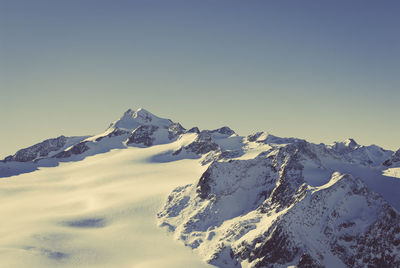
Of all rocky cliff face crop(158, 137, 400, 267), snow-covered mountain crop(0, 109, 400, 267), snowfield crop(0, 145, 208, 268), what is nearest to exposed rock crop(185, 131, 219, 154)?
snowfield crop(0, 145, 208, 268)

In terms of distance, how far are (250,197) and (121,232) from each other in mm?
33947

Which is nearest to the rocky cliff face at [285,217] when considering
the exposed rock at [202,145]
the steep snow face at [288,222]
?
the steep snow face at [288,222]

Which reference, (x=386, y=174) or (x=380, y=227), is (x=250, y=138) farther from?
(x=380, y=227)

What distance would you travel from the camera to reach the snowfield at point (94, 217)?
74.1 metres

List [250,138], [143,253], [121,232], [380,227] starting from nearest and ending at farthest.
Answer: [380,227]
[143,253]
[121,232]
[250,138]

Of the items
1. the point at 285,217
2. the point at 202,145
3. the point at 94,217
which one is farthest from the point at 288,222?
the point at 202,145

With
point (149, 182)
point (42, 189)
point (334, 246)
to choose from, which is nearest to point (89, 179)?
point (42, 189)

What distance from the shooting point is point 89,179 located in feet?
481

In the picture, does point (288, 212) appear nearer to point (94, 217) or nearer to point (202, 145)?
point (94, 217)

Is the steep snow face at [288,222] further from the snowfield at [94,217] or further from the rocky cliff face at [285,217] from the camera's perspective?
the snowfield at [94,217]

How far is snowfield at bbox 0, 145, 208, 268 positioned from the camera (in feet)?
243

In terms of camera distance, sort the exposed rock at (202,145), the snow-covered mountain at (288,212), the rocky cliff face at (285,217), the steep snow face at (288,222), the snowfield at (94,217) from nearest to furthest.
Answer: the steep snow face at (288,222), the rocky cliff face at (285,217), the snow-covered mountain at (288,212), the snowfield at (94,217), the exposed rock at (202,145)

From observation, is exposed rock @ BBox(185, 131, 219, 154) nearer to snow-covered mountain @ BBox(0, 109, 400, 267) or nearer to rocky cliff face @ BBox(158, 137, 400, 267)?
snow-covered mountain @ BBox(0, 109, 400, 267)

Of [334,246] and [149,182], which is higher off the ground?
[149,182]
